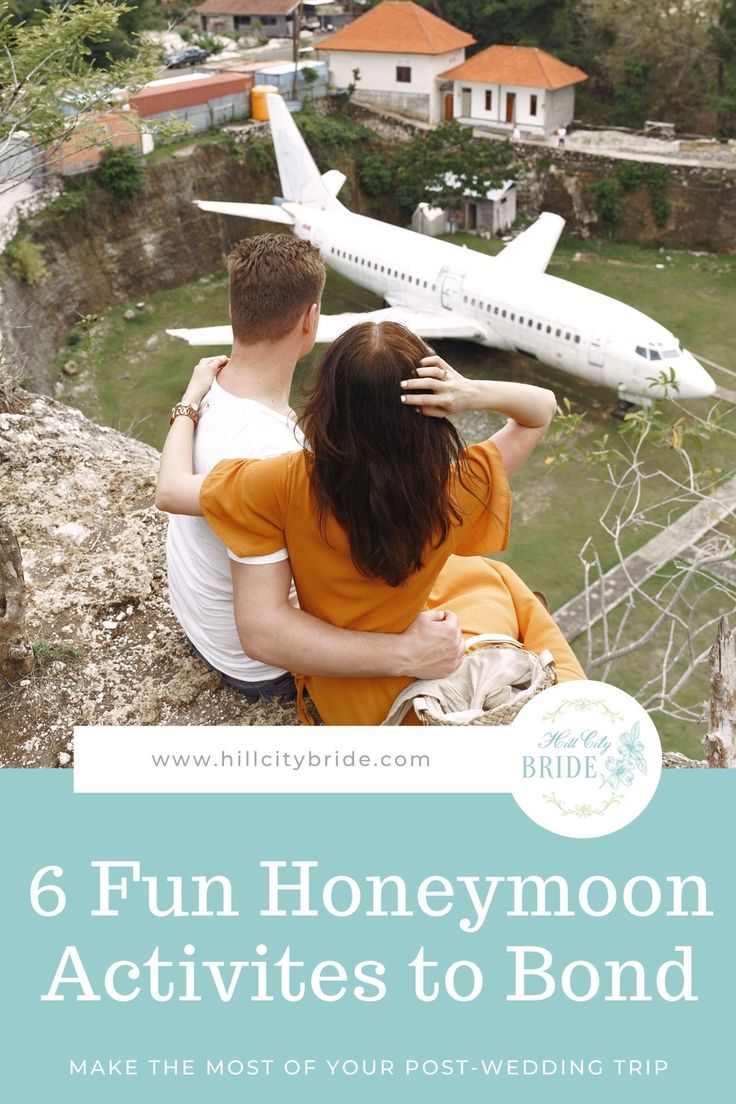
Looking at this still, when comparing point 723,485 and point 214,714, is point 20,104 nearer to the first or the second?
point 214,714

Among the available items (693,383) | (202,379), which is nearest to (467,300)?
(693,383)

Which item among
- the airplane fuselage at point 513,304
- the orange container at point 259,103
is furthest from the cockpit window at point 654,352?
the orange container at point 259,103

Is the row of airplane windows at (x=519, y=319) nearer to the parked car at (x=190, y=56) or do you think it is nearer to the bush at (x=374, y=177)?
the bush at (x=374, y=177)

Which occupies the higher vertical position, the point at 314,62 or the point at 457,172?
the point at 314,62

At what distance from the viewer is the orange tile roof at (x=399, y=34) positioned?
113ft

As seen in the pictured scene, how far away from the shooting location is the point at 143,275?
28.4 meters

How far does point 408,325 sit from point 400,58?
15828 millimetres

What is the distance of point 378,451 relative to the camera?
11.8ft

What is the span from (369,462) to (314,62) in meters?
36.6

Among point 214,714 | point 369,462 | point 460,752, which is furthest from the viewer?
point 214,714

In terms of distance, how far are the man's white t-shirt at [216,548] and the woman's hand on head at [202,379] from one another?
6 centimetres

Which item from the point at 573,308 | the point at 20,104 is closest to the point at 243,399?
the point at 20,104

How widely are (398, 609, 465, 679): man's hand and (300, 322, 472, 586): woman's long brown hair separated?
47 cm

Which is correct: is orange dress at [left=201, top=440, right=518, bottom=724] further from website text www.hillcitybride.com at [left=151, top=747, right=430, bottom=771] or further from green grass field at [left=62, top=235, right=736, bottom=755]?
green grass field at [left=62, top=235, right=736, bottom=755]
